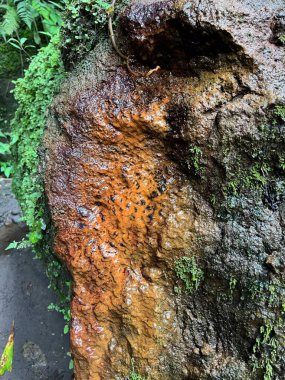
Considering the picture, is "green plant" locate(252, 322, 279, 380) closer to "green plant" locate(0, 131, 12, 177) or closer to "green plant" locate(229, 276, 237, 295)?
"green plant" locate(229, 276, 237, 295)

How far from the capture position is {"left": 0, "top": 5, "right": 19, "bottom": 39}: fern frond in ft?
15.0

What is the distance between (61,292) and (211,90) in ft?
5.51

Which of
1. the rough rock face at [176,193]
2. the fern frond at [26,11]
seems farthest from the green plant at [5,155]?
the rough rock face at [176,193]

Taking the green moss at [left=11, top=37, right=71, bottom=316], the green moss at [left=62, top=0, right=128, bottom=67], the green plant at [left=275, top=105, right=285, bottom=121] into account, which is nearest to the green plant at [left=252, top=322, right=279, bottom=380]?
the green plant at [left=275, top=105, right=285, bottom=121]

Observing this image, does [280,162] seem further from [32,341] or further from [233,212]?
[32,341]

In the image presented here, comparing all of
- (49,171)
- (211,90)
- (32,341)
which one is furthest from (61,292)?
(211,90)

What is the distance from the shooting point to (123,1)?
2.21 metres

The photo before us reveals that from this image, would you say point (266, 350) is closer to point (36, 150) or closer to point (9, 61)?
point (36, 150)

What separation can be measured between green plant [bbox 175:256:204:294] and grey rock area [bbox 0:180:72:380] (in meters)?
1.72

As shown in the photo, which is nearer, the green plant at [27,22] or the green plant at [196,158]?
the green plant at [196,158]

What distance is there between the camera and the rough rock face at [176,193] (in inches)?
74.7

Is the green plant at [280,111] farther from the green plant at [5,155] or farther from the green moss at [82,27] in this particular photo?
the green plant at [5,155]

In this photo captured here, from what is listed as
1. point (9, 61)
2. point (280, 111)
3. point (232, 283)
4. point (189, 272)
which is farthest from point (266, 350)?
point (9, 61)

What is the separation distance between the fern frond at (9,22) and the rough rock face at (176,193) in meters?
2.95
